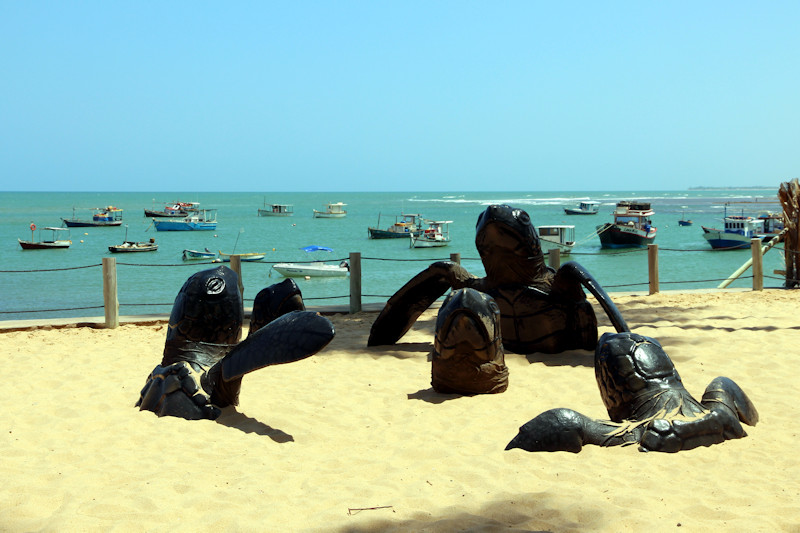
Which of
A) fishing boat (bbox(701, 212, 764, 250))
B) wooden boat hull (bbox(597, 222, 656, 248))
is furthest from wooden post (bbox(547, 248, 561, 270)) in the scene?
wooden boat hull (bbox(597, 222, 656, 248))

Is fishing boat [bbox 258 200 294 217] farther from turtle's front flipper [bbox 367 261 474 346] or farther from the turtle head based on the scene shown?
the turtle head

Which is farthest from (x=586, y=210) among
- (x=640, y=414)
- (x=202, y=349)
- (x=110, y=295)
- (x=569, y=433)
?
(x=569, y=433)

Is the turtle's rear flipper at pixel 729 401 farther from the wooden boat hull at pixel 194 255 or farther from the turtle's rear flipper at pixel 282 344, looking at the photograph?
the wooden boat hull at pixel 194 255

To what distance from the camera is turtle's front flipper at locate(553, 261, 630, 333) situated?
6420 mm

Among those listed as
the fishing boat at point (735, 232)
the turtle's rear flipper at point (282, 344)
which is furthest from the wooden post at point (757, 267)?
the fishing boat at point (735, 232)

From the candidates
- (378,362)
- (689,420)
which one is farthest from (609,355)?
(378,362)

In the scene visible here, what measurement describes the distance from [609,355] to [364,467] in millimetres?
1727

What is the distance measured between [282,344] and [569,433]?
1.84 m

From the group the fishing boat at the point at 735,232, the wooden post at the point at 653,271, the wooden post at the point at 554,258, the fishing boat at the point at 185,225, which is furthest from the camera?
the fishing boat at the point at 185,225

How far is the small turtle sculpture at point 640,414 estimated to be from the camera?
4117 mm

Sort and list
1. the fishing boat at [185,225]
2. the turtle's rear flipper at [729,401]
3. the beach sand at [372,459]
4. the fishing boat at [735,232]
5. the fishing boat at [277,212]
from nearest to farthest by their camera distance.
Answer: the beach sand at [372,459], the turtle's rear flipper at [729,401], the fishing boat at [735,232], the fishing boat at [185,225], the fishing boat at [277,212]

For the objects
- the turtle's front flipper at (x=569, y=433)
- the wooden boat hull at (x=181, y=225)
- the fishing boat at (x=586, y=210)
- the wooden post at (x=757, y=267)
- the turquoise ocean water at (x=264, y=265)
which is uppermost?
the fishing boat at (x=586, y=210)

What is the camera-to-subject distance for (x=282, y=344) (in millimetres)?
4230

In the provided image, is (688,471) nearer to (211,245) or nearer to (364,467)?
(364,467)
